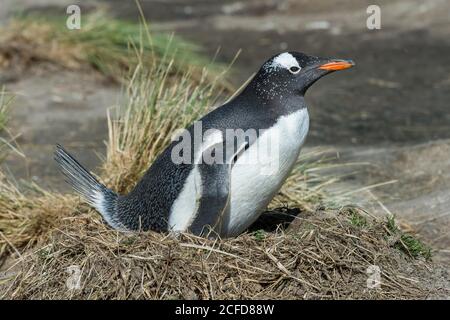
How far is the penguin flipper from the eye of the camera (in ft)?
13.9

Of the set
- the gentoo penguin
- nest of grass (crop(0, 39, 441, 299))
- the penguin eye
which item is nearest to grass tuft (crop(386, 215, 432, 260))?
nest of grass (crop(0, 39, 441, 299))

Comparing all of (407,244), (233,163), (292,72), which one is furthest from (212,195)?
(407,244)

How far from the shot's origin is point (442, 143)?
22.7 feet

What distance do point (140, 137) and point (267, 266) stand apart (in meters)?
1.64

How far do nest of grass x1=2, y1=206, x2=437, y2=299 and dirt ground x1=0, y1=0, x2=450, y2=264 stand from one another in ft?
3.57

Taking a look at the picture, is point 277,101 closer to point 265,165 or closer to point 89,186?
point 265,165

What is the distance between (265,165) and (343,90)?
5167 millimetres

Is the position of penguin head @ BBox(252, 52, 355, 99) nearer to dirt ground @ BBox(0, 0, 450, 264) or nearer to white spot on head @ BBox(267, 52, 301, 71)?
white spot on head @ BBox(267, 52, 301, 71)

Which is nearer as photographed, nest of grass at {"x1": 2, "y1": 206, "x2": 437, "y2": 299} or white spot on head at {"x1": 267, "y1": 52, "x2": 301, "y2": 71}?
nest of grass at {"x1": 2, "y1": 206, "x2": 437, "y2": 299}

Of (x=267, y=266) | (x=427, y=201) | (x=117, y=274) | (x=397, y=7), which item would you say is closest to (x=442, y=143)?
(x=427, y=201)

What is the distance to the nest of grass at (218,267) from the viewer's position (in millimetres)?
4047

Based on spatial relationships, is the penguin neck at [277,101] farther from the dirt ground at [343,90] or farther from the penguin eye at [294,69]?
the dirt ground at [343,90]

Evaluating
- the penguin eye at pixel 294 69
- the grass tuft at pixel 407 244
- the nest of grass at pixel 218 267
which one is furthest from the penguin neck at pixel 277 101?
the grass tuft at pixel 407 244

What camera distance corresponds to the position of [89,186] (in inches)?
187
